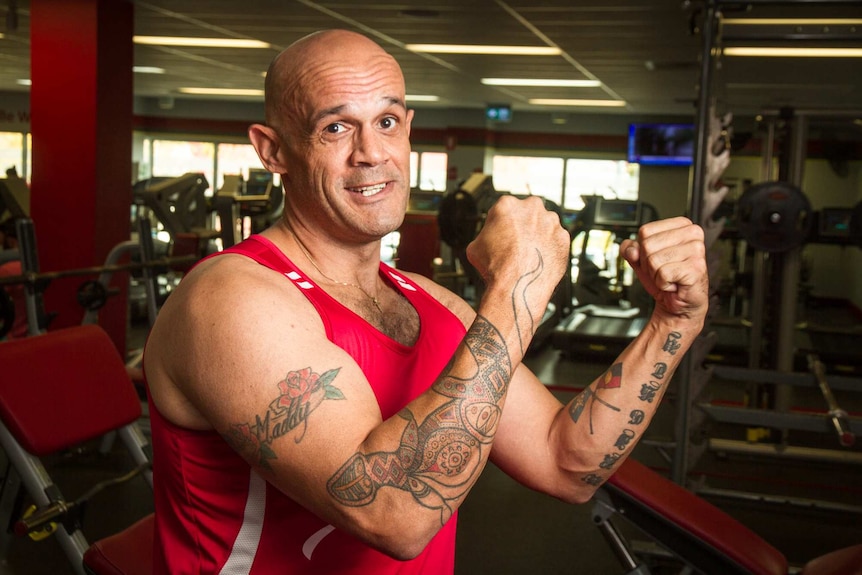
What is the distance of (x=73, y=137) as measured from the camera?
16.5 feet

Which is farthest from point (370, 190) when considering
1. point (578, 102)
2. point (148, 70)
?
point (578, 102)

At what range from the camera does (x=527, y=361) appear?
6797 mm

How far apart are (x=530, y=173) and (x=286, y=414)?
12275 millimetres

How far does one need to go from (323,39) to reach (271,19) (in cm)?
500

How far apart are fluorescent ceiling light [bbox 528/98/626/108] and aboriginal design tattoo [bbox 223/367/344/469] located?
10025mm

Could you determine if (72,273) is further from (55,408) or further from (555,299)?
(555,299)

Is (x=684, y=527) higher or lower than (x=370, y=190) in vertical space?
lower

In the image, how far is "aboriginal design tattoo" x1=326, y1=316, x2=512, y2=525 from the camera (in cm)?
90

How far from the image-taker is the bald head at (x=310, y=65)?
1.13 metres

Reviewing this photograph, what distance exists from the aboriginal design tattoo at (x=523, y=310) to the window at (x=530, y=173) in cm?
1186

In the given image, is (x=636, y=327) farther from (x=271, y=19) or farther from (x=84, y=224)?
(x=84, y=224)

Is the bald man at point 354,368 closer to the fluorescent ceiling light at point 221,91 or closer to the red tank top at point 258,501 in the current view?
the red tank top at point 258,501

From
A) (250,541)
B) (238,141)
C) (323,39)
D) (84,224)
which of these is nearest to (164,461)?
(250,541)

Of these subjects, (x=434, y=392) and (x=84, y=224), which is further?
(x=84, y=224)
